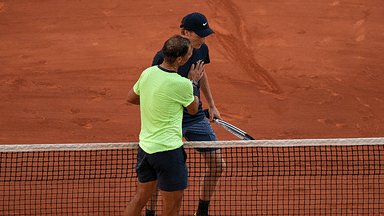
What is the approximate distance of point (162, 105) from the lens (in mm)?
2449

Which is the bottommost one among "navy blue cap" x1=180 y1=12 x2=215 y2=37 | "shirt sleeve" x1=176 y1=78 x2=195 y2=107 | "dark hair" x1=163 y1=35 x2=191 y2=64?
"shirt sleeve" x1=176 y1=78 x2=195 y2=107

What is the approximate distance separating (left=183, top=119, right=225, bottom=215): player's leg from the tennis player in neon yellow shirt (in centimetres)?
56

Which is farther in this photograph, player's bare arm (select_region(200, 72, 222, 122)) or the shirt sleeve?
player's bare arm (select_region(200, 72, 222, 122))

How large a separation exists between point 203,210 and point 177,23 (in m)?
3.97

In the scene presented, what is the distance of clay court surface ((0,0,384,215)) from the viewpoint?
5.46 metres

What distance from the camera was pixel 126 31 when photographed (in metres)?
6.30

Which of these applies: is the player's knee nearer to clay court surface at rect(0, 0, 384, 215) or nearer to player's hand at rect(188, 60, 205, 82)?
player's hand at rect(188, 60, 205, 82)

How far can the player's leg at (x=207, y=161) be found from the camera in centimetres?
314

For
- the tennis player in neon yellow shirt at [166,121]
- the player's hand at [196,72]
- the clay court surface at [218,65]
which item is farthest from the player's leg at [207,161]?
the clay court surface at [218,65]

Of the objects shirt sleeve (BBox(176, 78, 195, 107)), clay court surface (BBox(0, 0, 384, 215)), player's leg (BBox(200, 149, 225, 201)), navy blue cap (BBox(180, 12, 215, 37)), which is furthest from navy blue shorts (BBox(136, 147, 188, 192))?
clay court surface (BBox(0, 0, 384, 215))

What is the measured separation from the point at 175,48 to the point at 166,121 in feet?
1.75

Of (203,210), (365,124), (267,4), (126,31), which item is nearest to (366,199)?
(365,124)

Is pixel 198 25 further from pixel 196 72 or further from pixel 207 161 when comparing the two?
pixel 207 161

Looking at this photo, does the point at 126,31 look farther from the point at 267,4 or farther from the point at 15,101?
the point at 267,4
